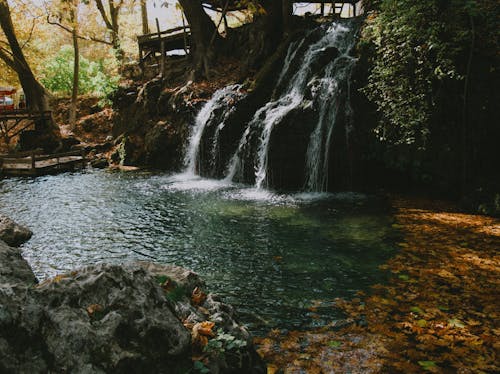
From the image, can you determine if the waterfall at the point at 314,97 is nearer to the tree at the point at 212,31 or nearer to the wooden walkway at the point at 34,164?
the tree at the point at 212,31

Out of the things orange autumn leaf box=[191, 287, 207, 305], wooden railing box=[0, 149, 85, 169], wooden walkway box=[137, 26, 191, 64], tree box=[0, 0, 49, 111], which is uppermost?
wooden walkway box=[137, 26, 191, 64]

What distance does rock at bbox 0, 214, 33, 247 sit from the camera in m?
7.64

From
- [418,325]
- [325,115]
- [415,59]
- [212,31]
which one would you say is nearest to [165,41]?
[212,31]

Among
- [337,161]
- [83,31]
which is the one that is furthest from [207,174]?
[83,31]

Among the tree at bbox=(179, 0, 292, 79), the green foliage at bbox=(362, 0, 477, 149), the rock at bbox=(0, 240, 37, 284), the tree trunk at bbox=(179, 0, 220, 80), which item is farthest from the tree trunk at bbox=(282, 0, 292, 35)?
the rock at bbox=(0, 240, 37, 284)

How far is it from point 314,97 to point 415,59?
3.47 m

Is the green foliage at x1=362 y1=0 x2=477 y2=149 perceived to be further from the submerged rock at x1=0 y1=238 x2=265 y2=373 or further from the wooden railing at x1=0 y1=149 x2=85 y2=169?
the wooden railing at x1=0 y1=149 x2=85 y2=169

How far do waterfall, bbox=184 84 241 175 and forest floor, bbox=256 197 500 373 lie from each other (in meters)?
10.1

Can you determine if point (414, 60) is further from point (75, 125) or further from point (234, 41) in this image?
→ point (75, 125)

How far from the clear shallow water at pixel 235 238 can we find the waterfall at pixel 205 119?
3130 mm

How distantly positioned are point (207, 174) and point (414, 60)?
8546mm

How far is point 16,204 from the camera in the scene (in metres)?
11.0

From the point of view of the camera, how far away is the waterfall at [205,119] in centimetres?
1554

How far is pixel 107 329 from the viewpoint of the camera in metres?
2.65
